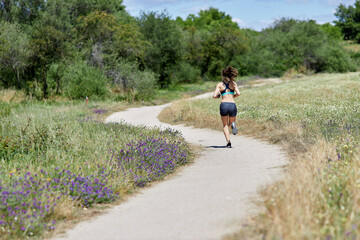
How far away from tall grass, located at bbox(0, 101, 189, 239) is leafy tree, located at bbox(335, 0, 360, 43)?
9579cm

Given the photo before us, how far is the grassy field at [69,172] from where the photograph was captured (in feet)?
17.3

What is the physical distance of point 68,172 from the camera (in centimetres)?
670

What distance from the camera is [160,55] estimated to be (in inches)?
1743

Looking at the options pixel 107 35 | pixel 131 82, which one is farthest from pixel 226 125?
pixel 107 35

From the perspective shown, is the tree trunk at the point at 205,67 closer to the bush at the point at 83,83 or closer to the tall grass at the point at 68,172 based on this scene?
the bush at the point at 83,83

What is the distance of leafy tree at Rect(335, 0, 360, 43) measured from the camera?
94.8 meters

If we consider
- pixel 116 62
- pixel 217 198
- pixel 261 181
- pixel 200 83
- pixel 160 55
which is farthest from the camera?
pixel 200 83

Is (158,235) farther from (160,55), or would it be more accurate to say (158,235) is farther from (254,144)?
(160,55)

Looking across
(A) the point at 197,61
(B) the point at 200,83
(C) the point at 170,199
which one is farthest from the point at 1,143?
(A) the point at 197,61

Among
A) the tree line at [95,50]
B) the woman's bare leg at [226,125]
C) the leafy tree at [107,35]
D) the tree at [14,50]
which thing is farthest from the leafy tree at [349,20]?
the woman's bare leg at [226,125]

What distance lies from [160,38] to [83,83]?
16.8 meters

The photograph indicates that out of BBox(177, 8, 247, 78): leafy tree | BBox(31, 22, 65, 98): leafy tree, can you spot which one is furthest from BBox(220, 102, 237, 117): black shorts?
BBox(177, 8, 247, 78): leafy tree

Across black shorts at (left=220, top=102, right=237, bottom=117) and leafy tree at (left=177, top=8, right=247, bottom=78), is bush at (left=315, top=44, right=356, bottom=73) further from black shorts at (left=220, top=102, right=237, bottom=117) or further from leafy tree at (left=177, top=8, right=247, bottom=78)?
black shorts at (left=220, top=102, right=237, bottom=117)

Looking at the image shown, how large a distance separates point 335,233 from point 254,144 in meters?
7.63
